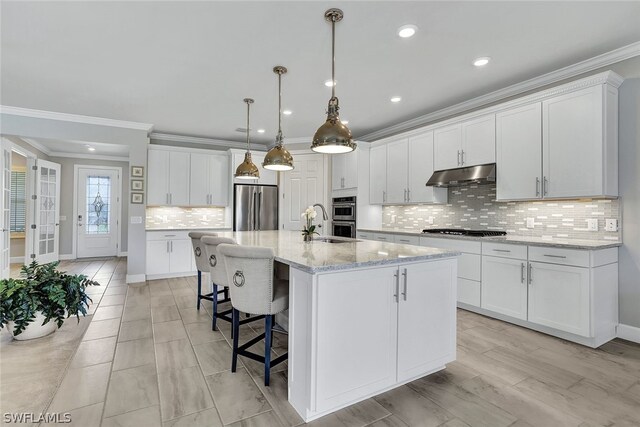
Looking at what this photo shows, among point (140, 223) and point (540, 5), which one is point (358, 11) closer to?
point (540, 5)

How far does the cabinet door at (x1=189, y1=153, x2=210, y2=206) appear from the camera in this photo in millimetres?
6035

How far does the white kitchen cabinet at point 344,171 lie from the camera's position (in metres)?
5.47

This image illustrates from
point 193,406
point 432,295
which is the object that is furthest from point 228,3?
point 193,406

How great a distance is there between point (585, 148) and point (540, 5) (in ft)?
4.65

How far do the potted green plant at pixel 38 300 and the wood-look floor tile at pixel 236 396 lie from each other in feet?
5.54

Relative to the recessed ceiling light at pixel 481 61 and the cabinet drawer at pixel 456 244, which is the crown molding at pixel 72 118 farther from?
the recessed ceiling light at pixel 481 61

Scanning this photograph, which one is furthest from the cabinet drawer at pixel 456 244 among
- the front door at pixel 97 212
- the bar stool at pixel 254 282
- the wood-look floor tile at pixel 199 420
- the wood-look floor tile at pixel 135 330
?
the front door at pixel 97 212

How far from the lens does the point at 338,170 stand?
5812mm

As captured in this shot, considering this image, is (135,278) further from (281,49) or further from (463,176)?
(463,176)

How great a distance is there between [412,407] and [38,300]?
3.16 meters

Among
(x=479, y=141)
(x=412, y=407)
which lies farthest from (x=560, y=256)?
(x=412, y=407)

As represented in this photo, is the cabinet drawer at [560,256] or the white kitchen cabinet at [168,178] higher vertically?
the white kitchen cabinet at [168,178]

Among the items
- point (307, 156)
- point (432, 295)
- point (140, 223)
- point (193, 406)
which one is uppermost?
point (307, 156)

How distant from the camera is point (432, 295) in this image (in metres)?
2.20
